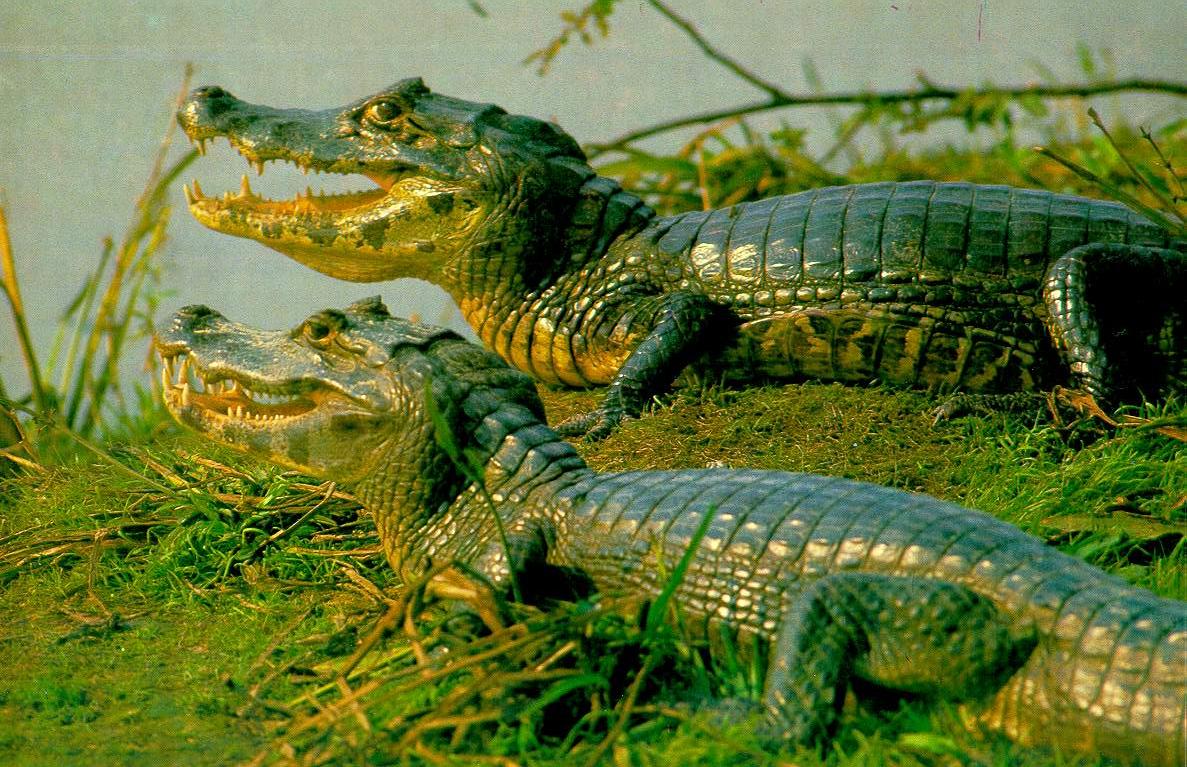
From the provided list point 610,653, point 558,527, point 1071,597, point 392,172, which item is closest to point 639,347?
point 392,172

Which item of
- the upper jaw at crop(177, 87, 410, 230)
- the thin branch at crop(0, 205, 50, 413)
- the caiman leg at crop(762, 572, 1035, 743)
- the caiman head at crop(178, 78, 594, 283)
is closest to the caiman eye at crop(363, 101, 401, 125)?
the caiman head at crop(178, 78, 594, 283)

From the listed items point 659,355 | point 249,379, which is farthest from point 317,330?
point 659,355

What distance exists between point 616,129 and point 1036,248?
3.10 m

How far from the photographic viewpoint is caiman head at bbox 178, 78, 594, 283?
5.12 metres

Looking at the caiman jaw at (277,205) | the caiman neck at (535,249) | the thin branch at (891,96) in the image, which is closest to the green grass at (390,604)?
the thin branch at (891,96)

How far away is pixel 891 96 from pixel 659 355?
3043mm

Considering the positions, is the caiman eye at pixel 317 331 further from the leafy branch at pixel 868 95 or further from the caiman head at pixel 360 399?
the leafy branch at pixel 868 95

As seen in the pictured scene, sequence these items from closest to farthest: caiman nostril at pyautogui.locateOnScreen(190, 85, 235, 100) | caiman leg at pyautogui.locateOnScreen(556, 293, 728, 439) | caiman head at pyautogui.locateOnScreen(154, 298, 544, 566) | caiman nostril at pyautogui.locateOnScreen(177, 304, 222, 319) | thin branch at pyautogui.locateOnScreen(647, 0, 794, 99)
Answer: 1. caiman head at pyautogui.locateOnScreen(154, 298, 544, 566)
2. caiman nostril at pyautogui.locateOnScreen(177, 304, 222, 319)
3. caiman leg at pyautogui.locateOnScreen(556, 293, 728, 439)
4. caiman nostril at pyautogui.locateOnScreen(190, 85, 235, 100)
5. thin branch at pyautogui.locateOnScreen(647, 0, 794, 99)

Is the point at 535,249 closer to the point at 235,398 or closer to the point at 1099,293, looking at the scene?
the point at 235,398

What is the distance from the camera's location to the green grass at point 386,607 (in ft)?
8.82

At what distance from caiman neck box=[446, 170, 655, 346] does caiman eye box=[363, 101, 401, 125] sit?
1.98 feet

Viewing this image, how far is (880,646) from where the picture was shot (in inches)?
106

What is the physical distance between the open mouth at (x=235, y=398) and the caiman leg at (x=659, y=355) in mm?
1158

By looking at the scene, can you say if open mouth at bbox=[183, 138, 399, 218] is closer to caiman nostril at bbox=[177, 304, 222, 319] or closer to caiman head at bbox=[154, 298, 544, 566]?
caiman nostril at bbox=[177, 304, 222, 319]
